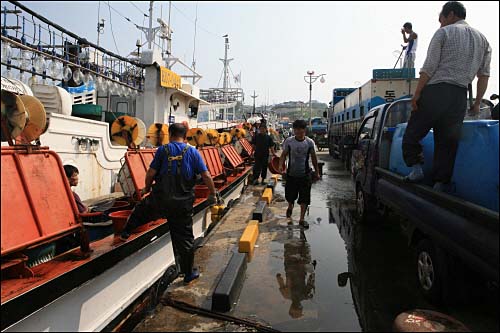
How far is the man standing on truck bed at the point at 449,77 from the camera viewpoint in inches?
137

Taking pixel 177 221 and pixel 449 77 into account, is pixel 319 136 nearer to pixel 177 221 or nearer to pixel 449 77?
pixel 449 77

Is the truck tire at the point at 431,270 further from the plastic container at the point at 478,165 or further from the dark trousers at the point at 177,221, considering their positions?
the dark trousers at the point at 177,221

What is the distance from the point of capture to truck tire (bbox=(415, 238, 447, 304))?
3137mm

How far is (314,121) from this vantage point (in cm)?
4416

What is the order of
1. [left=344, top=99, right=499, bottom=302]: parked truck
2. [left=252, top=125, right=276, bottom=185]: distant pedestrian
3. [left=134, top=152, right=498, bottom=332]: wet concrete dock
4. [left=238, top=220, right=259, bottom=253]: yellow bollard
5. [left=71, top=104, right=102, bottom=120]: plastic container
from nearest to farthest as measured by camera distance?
[left=344, top=99, right=499, bottom=302]: parked truck < [left=134, top=152, right=498, bottom=332]: wet concrete dock < [left=238, top=220, right=259, bottom=253]: yellow bollard < [left=71, top=104, right=102, bottom=120]: plastic container < [left=252, top=125, right=276, bottom=185]: distant pedestrian

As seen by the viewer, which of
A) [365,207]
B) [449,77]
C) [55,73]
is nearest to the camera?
[449,77]

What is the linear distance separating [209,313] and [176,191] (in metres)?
1.25

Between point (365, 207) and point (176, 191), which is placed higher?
point (176, 191)

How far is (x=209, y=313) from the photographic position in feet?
10.5

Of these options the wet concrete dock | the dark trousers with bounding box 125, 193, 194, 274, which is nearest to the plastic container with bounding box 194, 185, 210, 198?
the wet concrete dock

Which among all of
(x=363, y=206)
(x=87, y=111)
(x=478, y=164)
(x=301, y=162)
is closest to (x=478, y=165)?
(x=478, y=164)

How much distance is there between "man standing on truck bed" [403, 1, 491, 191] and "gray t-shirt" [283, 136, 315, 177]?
2.61 meters

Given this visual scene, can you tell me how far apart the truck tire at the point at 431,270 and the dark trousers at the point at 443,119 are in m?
0.68

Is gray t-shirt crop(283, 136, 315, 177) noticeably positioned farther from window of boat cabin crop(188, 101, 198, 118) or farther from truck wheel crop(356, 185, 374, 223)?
window of boat cabin crop(188, 101, 198, 118)
